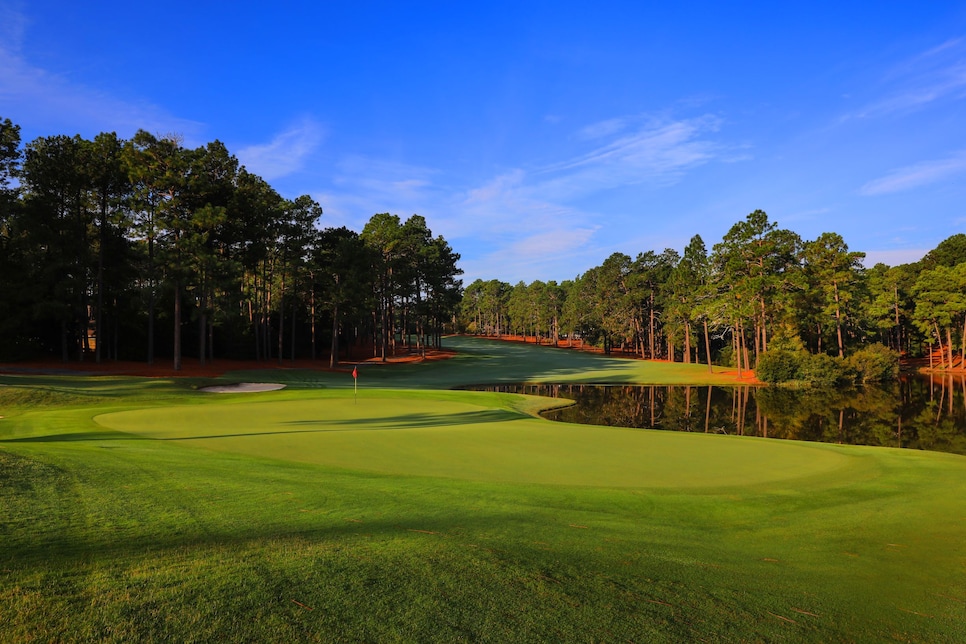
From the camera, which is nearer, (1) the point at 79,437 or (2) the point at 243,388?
(1) the point at 79,437

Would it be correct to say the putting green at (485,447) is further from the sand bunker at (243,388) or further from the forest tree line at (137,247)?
the forest tree line at (137,247)

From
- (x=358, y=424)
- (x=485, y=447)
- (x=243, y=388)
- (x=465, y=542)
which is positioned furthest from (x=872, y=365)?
(x=465, y=542)

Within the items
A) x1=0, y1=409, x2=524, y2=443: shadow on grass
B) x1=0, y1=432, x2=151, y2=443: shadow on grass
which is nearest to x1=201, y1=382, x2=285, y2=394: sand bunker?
x1=0, y1=409, x2=524, y2=443: shadow on grass

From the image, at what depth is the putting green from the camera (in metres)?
10.2

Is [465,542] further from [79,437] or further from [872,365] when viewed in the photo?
[872,365]

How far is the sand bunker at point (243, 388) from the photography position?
92.5 ft

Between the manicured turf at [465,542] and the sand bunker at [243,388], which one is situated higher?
the manicured turf at [465,542]

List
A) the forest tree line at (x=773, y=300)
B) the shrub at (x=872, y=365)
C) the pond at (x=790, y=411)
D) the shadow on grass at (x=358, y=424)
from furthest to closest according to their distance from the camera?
the forest tree line at (x=773, y=300), the shrub at (x=872, y=365), the pond at (x=790, y=411), the shadow on grass at (x=358, y=424)

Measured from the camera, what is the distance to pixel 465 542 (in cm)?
507

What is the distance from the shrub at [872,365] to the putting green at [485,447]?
113 feet

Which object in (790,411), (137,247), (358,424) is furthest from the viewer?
(137,247)

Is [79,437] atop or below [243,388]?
atop

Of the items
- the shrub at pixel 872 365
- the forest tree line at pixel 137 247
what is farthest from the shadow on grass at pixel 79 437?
the shrub at pixel 872 365

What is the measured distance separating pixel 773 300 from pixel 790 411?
2134cm
